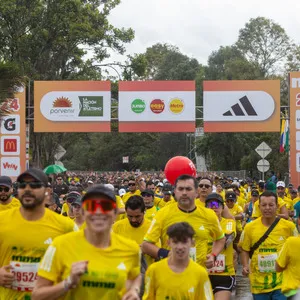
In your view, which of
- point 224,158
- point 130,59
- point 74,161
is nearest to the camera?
point 130,59

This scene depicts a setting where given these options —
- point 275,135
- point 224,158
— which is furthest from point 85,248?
point 224,158

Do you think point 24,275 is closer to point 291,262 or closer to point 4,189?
point 291,262

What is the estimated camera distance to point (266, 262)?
31.2ft

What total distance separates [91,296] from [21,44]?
1457 inches

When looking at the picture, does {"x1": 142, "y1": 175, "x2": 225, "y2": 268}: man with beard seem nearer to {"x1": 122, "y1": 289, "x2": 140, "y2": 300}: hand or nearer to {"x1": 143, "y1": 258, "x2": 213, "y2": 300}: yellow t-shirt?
{"x1": 143, "y1": 258, "x2": 213, "y2": 300}: yellow t-shirt

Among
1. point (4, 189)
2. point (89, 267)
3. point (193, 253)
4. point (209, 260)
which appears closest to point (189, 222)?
point (193, 253)

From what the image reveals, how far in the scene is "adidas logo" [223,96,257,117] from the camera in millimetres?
31062

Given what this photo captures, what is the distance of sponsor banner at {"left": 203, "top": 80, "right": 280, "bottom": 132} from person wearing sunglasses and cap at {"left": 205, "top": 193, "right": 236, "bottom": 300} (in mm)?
19968

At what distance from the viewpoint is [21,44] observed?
4109cm

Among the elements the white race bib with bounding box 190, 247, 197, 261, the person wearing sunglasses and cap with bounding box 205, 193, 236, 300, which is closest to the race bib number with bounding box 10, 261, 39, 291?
the white race bib with bounding box 190, 247, 197, 261

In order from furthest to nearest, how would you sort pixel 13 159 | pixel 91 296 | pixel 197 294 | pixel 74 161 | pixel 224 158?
1. pixel 74 161
2. pixel 224 158
3. pixel 13 159
4. pixel 197 294
5. pixel 91 296

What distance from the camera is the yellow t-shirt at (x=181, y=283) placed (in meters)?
6.48

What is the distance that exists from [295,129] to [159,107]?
5065mm

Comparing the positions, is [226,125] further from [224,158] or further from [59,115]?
[224,158]
